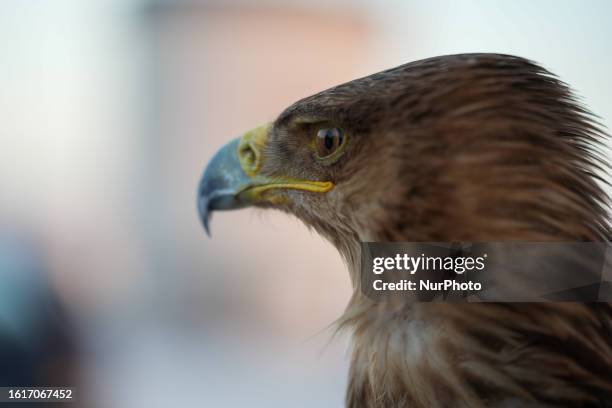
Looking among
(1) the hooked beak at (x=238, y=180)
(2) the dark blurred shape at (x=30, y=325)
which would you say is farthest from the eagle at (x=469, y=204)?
(2) the dark blurred shape at (x=30, y=325)

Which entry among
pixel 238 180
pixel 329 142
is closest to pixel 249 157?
pixel 238 180

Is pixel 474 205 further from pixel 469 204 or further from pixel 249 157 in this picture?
pixel 249 157

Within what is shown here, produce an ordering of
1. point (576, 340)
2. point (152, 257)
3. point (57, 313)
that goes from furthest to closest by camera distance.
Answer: point (152, 257)
point (57, 313)
point (576, 340)

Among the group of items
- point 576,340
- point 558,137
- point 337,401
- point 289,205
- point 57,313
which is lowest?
point 337,401

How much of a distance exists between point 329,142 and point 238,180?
0.21m

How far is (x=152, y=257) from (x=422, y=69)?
2.16m

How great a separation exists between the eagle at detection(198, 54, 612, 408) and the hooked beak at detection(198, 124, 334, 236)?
15 cm

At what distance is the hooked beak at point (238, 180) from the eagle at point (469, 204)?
0.50 ft

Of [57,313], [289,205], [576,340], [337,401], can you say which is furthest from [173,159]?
[576,340]

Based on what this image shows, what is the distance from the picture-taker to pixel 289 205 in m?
1.06

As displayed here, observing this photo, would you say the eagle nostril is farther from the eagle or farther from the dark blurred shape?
the dark blurred shape

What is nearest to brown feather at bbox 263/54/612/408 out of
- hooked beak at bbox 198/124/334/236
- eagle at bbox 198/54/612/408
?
eagle at bbox 198/54/612/408

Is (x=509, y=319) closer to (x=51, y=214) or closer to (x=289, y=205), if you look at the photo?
(x=289, y=205)

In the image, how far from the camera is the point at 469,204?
0.83 metres
